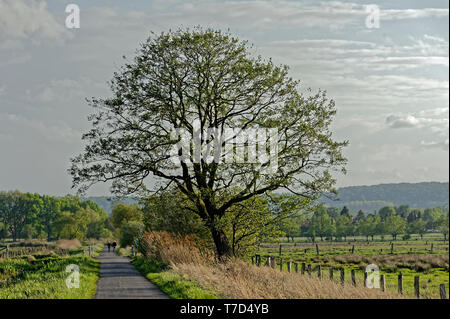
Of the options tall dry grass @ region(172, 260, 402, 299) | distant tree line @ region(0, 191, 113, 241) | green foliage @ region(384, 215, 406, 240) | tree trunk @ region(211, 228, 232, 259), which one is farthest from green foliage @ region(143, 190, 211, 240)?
green foliage @ region(384, 215, 406, 240)

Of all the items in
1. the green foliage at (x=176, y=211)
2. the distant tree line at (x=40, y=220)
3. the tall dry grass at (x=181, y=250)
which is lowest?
the distant tree line at (x=40, y=220)

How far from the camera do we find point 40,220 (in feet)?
420

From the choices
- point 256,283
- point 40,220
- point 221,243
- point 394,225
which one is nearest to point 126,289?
point 256,283

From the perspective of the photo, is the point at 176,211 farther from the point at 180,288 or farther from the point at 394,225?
the point at 394,225

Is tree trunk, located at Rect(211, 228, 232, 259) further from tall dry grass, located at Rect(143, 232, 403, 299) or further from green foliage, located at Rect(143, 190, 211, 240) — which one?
green foliage, located at Rect(143, 190, 211, 240)

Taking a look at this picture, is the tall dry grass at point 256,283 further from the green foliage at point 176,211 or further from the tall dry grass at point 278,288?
the green foliage at point 176,211

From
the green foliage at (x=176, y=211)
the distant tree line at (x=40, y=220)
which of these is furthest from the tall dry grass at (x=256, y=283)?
the distant tree line at (x=40, y=220)

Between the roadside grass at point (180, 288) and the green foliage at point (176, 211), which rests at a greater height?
the green foliage at point (176, 211)

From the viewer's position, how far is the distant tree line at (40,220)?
98125 millimetres

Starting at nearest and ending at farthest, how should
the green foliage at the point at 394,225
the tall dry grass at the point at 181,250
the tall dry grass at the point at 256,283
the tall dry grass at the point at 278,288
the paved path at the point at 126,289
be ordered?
the tall dry grass at the point at 278,288, the tall dry grass at the point at 256,283, the paved path at the point at 126,289, the tall dry grass at the point at 181,250, the green foliage at the point at 394,225

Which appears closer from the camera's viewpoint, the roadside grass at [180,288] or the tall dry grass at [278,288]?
the tall dry grass at [278,288]

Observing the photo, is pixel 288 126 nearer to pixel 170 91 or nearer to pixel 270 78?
pixel 270 78
